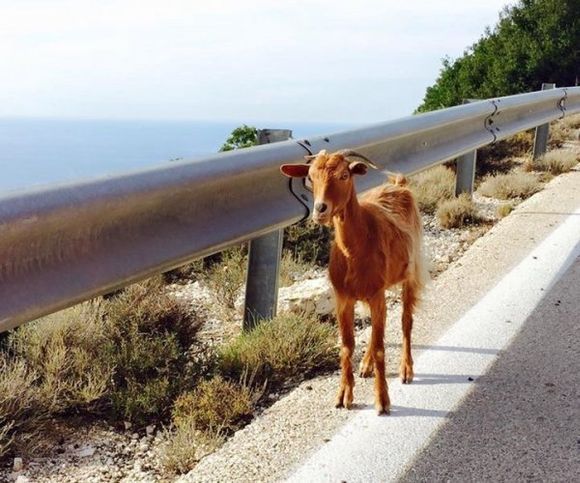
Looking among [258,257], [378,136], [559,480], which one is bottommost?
[559,480]

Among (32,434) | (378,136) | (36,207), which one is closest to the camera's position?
(36,207)

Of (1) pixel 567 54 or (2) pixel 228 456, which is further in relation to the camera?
(1) pixel 567 54

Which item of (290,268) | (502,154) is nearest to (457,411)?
(290,268)

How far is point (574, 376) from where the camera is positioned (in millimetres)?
3943

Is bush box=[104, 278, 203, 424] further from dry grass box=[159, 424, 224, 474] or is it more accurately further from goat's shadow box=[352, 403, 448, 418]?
goat's shadow box=[352, 403, 448, 418]

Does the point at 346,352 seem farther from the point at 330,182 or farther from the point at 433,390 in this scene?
the point at 330,182

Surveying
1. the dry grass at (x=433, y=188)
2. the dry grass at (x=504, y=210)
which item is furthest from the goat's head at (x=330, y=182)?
the dry grass at (x=433, y=188)

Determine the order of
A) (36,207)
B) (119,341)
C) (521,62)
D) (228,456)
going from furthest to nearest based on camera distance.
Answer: (521,62) → (119,341) → (228,456) → (36,207)

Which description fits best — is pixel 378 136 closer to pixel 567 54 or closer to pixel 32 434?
pixel 32 434

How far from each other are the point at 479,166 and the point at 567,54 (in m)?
15.3

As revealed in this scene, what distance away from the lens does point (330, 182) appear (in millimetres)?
3334

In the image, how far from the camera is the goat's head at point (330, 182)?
3.32 meters

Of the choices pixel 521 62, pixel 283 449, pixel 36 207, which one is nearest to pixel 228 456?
pixel 283 449

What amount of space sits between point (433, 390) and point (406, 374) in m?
0.16
